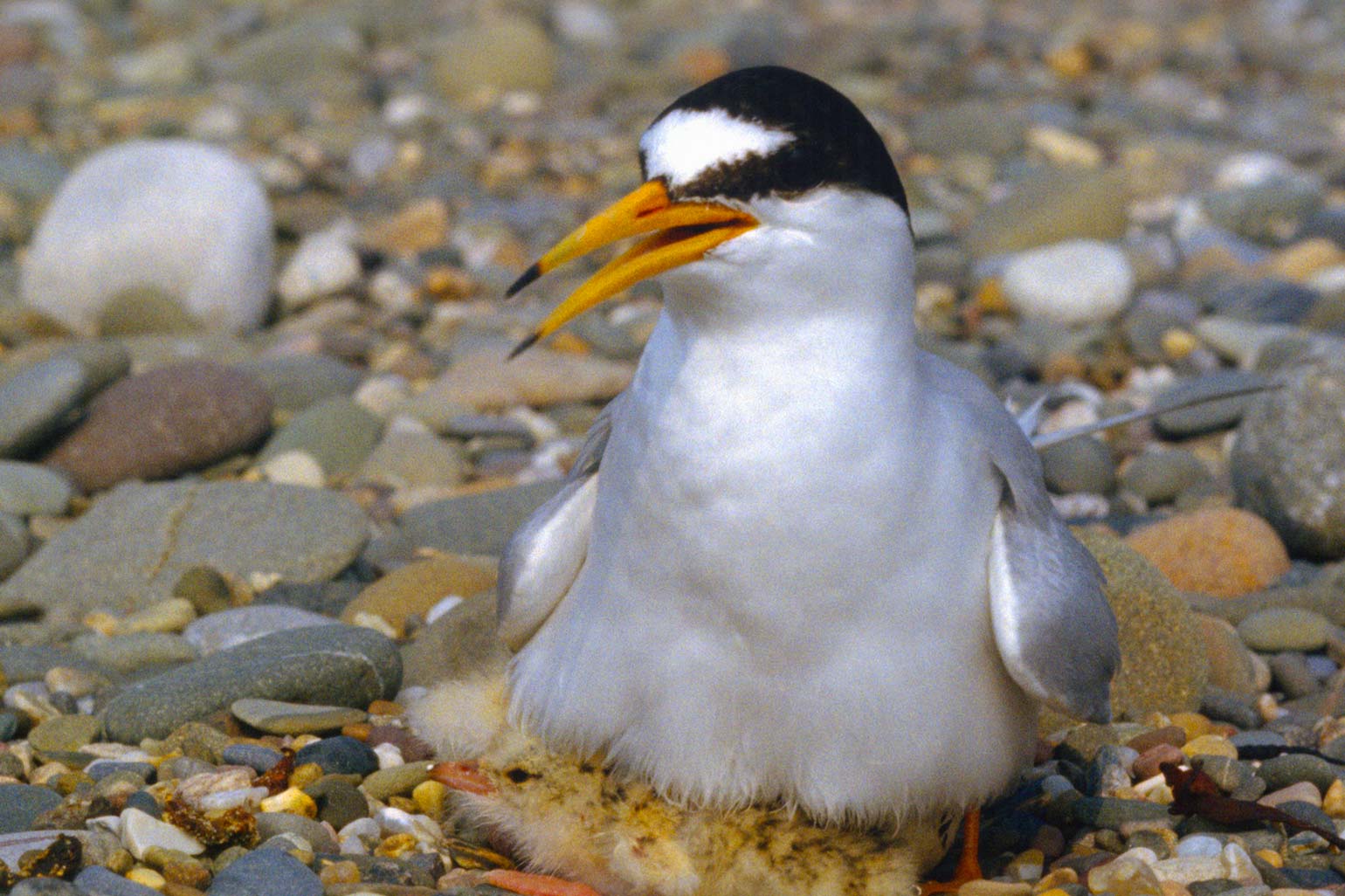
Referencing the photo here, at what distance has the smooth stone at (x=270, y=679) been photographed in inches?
158

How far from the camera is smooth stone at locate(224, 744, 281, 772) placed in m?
3.77

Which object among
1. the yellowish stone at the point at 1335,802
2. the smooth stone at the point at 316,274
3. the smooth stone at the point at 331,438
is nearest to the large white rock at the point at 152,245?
the smooth stone at the point at 316,274

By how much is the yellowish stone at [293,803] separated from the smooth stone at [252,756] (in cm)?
15

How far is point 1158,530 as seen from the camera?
17.6 ft

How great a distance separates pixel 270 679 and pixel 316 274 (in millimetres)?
4531

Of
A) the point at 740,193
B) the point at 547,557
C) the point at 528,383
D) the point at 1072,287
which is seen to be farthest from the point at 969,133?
the point at 740,193

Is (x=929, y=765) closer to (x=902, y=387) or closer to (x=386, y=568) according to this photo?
(x=902, y=387)

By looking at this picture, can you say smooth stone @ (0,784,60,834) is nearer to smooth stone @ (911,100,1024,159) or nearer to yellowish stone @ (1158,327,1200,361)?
yellowish stone @ (1158,327,1200,361)

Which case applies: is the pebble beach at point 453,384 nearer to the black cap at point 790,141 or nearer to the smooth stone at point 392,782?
the smooth stone at point 392,782

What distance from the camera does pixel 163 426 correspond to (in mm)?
6195

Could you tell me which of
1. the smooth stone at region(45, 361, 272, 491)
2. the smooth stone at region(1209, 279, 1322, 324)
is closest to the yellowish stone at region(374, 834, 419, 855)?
the smooth stone at region(45, 361, 272, 491)

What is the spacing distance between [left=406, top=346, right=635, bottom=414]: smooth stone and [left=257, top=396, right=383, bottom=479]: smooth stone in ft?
1.09

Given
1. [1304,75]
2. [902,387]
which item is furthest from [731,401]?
[1304,75]

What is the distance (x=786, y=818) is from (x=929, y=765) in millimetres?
316
